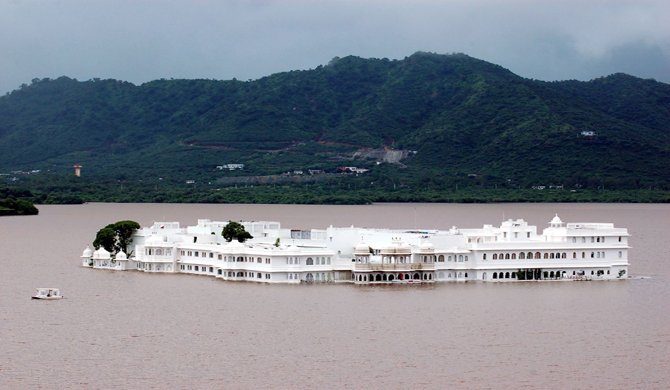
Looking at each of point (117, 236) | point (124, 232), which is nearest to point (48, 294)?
point (124, 232)

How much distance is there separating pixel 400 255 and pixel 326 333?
1073 cm

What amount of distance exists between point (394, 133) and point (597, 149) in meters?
34.7

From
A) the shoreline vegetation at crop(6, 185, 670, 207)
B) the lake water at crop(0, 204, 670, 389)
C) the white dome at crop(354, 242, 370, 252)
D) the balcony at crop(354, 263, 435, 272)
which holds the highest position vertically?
the shoreline vegetation at crop(6, 185, 670, 207)

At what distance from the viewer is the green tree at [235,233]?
54062 mm

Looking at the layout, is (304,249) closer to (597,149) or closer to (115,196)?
(115,196)

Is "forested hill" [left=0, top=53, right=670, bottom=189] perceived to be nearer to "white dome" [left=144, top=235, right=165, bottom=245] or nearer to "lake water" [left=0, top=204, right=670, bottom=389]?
"white dome" [left=144, top=235, right=165, bottom=245]

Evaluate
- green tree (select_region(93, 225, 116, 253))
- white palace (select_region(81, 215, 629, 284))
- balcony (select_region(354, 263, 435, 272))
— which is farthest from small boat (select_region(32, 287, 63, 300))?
balcony (select_region(354, 263, 435, 272))

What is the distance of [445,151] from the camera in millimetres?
157250

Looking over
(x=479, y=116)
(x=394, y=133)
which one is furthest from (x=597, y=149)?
(x=394, y=133)

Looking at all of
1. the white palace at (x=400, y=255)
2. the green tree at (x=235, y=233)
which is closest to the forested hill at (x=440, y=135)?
the green tree at (x=235, y=233)

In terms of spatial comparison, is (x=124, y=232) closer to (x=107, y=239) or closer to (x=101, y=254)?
(x=107, y=239)

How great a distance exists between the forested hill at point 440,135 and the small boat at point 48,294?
91578 millimetres

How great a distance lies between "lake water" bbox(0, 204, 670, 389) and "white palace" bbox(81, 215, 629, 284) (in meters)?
0.97

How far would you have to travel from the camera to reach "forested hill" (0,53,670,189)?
14438cm
